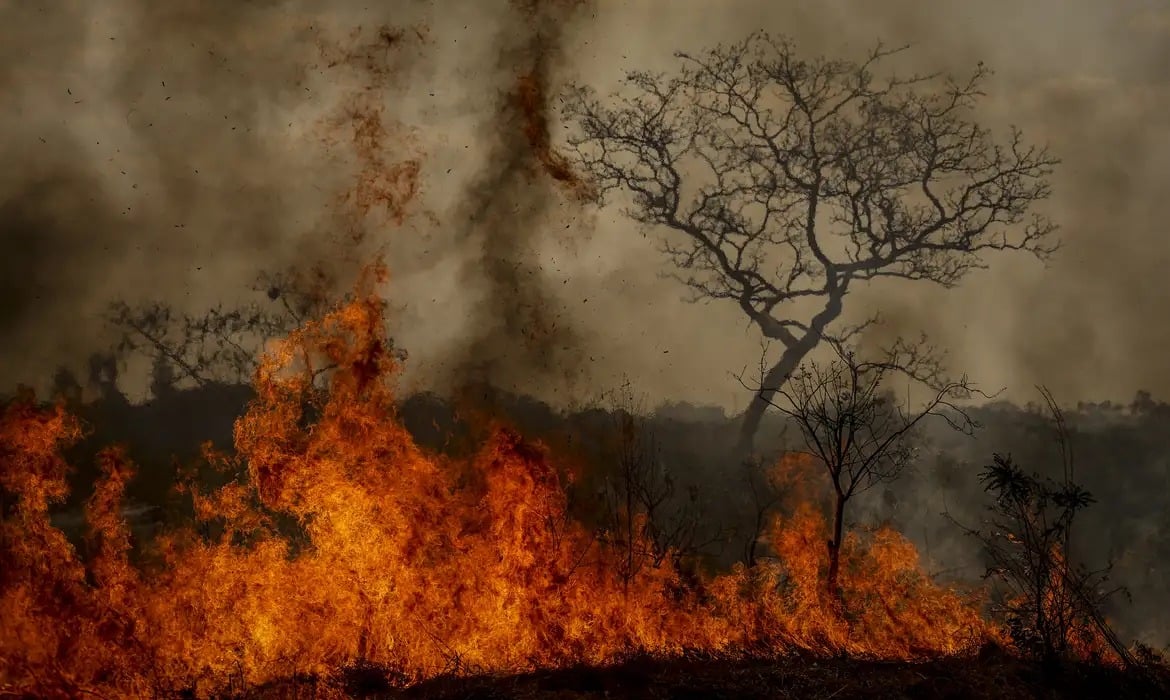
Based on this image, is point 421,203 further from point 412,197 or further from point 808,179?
point 808,179

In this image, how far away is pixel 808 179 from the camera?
1636 cm

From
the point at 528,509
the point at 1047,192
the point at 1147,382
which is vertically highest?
the point at 1047,192

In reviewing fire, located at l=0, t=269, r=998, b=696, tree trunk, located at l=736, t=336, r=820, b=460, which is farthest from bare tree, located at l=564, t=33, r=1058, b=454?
fire, located at l=0, t=269, r=998, b=696

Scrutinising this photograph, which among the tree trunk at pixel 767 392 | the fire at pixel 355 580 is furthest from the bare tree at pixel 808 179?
the fire at pixel 355 580

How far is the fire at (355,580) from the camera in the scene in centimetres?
1041

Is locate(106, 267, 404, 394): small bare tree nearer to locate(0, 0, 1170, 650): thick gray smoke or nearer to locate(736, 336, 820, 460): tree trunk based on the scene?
locate(0, 0, 1170, 650): thick gray smoke

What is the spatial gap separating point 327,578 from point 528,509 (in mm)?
2861

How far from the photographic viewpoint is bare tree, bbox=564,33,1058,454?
16.2 metres

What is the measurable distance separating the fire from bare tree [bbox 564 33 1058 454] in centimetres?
517

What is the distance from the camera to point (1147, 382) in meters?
17.1

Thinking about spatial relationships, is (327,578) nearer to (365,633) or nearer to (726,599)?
(365,633)

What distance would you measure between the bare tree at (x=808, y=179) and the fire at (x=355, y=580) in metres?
5.17

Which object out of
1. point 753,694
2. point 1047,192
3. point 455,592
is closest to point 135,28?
point 455,592

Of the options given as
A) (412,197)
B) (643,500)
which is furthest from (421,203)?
(643,500)
